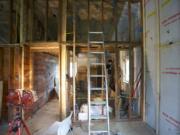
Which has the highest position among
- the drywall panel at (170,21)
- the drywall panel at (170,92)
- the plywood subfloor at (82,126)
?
the drywall panel at (170,21)

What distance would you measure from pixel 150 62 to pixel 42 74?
13.7ft

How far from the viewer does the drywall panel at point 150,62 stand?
548cm

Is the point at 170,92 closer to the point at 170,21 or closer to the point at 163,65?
the point at 163,65

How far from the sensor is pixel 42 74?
8414mm

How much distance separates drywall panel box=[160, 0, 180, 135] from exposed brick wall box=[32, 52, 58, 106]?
12.3 ft

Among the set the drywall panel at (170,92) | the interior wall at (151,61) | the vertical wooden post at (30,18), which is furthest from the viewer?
the vertical wooden post at (30,18)

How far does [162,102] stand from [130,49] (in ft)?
6.03

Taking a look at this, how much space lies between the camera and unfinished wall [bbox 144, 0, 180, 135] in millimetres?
4293

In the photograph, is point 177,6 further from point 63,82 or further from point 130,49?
point 63,82

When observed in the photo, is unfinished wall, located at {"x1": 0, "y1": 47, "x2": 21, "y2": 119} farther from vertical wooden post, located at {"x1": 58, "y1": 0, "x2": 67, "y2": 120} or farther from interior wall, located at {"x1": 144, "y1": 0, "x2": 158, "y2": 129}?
interior wall, located at {"x1": 144, "y1": 0, "x2": 158, "y2": 129}

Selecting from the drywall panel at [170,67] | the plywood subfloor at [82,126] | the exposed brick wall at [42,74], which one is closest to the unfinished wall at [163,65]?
the drywall panel at [170,67]

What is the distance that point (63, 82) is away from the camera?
6148mm

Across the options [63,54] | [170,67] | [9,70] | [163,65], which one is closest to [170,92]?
[170,67]

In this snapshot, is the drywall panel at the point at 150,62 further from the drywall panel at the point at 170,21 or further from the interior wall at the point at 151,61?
the drywall panel at the point at 170,21
